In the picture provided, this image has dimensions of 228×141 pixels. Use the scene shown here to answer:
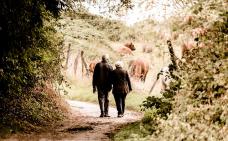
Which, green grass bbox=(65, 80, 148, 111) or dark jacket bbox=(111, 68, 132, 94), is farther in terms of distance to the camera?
green grass bbox=(65, 80, 148, 111)

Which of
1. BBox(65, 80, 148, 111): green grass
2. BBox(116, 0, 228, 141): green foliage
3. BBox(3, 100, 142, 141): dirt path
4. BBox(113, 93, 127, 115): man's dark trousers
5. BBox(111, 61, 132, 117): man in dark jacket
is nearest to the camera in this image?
BBox(116, 0, 228, 141): green foliage

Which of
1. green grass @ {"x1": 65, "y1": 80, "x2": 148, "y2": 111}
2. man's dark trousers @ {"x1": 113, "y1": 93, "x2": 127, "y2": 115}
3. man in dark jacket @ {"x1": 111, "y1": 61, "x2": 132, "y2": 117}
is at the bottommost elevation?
green grass @ {"x1": 65, "y1": 80, "x2": 148, "y2": 111}

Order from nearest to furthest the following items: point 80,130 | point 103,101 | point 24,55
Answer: point 24,55
point 80,130
point 103,101

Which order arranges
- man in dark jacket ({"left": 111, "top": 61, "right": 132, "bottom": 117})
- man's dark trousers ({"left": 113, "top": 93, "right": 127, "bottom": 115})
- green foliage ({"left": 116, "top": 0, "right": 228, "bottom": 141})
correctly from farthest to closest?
1. man's dark trousers ({"left": 113, "top": 93, "right": 127, "bottom": 115})
2. man in dark jacket ({"left": 111, "top": 61, "right": 132, "bottom": 117})
3. green foliage ({"left": 116, "top": 0, "right": 228, "bottom": 141})

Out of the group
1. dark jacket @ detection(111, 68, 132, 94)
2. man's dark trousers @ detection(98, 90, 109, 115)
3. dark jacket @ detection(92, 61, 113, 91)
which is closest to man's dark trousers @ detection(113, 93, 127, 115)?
dark jacket @ detection(111, 68, 132, 94)

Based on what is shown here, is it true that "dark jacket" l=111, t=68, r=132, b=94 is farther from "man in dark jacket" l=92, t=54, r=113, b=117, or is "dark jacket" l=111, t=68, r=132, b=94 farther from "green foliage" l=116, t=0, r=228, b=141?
"green foliage" l=116, t=0, r=228, b=141

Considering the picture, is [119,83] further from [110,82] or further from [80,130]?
[80,130]

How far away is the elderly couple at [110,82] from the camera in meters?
15.2

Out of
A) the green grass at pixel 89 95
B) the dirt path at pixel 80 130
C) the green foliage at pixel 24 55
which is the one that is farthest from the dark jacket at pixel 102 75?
the green grass at pixel 89 95

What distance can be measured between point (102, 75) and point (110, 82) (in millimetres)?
398

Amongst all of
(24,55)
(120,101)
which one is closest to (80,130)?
(24,55)

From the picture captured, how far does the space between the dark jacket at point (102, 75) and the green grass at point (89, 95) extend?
147 inches

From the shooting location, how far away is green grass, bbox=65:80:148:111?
20.3 meters

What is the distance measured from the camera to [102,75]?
1520 cm
